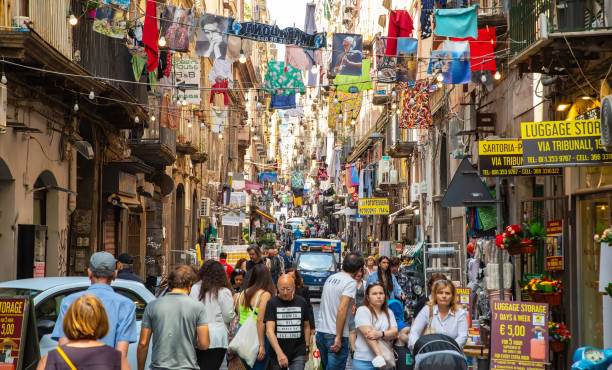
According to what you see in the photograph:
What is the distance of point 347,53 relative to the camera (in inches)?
704

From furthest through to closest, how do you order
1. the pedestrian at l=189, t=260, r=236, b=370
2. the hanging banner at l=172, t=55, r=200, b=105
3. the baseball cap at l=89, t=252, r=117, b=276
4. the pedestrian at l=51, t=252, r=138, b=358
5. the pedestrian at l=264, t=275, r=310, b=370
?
the hanging banner at l=172, t=55, r=200, b=105 < the pedestrian at l=264, t=275, r=310, b=370 < the pedestrian at l=189, t=260, r=236, b=370 < the baseball cap at l=89, t=252, r=117, b=276 < the pedestrian at l=51, t=252, r=138, b=358

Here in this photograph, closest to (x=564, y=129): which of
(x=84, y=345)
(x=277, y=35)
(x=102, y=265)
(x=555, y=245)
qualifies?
(x=555, y=245)

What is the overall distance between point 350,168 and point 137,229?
1278 inches

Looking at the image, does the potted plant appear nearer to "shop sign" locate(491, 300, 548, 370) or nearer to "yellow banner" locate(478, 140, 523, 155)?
"shop sign" locate(491, 300, 548, 370)

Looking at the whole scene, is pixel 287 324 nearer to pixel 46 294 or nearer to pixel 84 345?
pixel 46 294

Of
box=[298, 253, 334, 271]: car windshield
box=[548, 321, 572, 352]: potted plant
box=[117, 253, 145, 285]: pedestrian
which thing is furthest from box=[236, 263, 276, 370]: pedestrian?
box=[298, 253, 334, 271]: car windshield

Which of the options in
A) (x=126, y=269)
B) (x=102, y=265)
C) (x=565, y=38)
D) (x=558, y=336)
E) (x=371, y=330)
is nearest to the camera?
(x=102, y=265)

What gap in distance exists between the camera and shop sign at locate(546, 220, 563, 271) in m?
13.7

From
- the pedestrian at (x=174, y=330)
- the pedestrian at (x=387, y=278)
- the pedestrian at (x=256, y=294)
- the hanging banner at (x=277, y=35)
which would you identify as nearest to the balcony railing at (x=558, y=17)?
the pedestrian at (x=387, y=278)

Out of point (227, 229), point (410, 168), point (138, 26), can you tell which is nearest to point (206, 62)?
point (410, 168)

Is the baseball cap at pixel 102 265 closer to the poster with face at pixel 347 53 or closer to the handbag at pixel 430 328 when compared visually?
the handbag at pixel 430 328

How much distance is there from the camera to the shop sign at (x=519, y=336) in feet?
35.1

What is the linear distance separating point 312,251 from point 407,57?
17265 millimetres

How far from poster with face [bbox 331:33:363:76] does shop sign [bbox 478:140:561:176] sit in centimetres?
439
